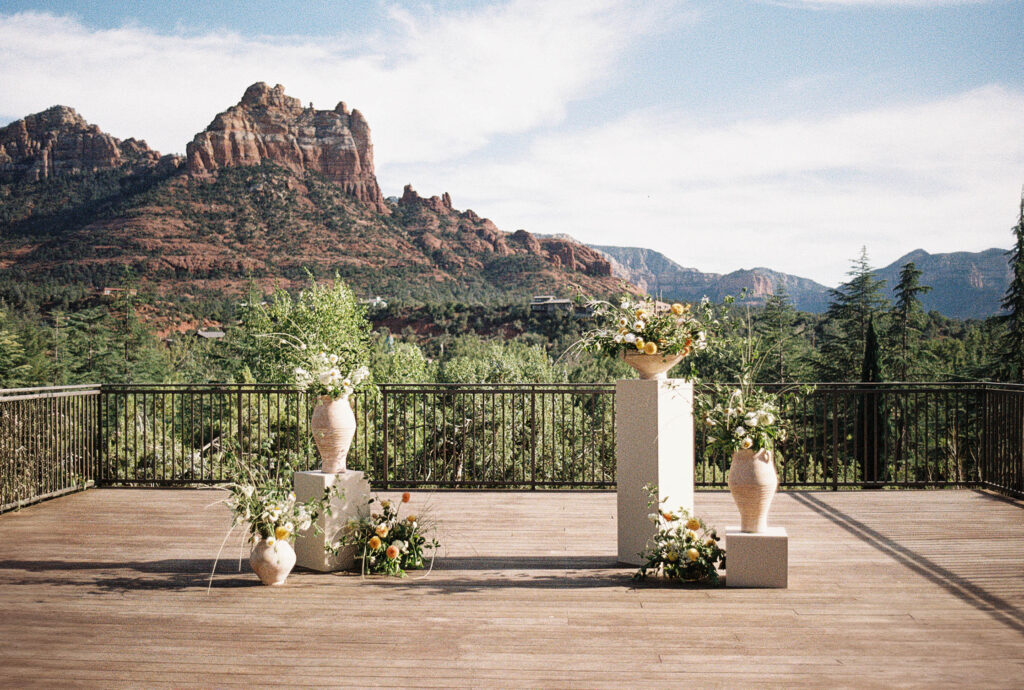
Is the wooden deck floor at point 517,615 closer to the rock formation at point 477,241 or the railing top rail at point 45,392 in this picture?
the railing top rail at point 45,392

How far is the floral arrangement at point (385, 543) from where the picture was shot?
172 inches

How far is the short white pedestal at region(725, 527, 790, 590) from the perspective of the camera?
4074mm

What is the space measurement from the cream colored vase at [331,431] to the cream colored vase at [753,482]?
2485 mm

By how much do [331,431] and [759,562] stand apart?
111 inches

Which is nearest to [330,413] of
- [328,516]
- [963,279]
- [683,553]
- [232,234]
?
[328,516]

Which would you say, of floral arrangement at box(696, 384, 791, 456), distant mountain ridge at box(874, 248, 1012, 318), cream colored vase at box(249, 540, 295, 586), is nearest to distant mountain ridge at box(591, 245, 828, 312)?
distant mountain ridge at box(874, 248, 1012, 318)

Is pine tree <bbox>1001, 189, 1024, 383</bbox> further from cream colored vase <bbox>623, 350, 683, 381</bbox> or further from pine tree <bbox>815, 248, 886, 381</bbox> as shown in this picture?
cream colored vase <bbox>623, 350, 683, 381</bbox>

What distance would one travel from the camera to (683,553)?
414cm

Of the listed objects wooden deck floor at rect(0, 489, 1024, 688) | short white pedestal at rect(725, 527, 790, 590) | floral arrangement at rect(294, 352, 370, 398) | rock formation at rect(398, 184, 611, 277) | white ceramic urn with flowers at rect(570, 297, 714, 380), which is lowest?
wooden deck floor at rect(0, 489, 1024, 688)

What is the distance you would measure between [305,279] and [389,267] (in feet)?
25.2

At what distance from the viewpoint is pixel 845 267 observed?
40094 mm

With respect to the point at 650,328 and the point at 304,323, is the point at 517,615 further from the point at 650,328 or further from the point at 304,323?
the point at 304,323

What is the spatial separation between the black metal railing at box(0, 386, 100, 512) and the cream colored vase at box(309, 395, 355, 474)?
372 centimetres

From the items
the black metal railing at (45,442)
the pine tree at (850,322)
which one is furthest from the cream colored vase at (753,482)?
the pine tree at (850,322)
